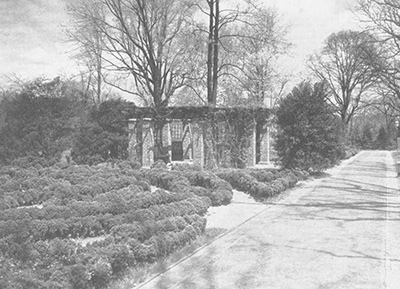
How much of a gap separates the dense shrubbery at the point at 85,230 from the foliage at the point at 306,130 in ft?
17.2

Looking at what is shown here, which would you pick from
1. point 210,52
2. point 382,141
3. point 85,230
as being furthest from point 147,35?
point 382,141

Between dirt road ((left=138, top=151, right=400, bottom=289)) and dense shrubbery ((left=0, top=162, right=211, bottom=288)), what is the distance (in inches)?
20.1

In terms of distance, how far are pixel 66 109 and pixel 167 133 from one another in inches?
213

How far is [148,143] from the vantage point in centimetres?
1975

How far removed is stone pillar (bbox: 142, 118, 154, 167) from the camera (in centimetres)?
1956

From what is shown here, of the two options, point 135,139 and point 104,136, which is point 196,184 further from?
point 135,139

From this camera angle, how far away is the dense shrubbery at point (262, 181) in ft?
33.2

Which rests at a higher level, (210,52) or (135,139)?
(210,52)

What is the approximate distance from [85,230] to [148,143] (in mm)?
13271

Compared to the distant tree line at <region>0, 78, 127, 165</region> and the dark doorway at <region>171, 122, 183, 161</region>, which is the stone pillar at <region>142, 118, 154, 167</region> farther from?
the dark doorway at <region>171, 122, 183, 161</region>

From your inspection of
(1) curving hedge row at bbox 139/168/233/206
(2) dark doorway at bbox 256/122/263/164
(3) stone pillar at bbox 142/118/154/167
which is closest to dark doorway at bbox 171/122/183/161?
(3) stone pillar at bbox 142/118/154/167

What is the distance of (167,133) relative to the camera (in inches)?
808

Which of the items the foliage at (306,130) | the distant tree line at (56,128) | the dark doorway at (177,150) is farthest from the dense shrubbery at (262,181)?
the dark doorway at (177,150)

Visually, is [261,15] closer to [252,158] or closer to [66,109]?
[252,158]
